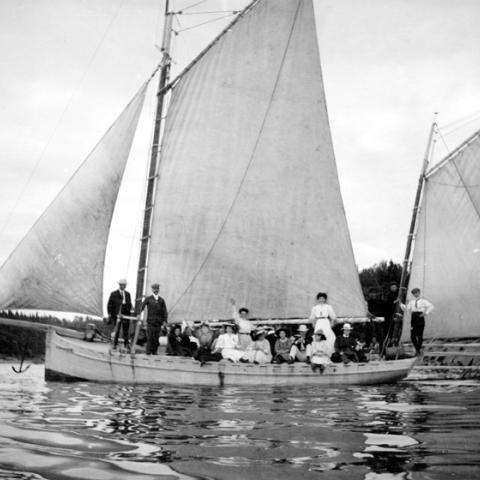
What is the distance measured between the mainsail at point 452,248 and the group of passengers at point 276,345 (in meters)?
7.83

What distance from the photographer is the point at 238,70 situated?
27.7m

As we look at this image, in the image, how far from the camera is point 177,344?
2330 cm

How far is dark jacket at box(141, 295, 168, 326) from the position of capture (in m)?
22.4

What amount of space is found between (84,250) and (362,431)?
14763 mm

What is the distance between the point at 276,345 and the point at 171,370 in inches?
132

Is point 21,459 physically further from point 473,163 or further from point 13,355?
point 13,355

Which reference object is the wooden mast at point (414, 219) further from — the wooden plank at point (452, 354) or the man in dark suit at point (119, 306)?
the man in dark suit at point (119, 306)

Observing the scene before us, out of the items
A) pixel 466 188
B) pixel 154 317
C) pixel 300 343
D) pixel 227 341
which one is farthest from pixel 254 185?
pixel 466 188

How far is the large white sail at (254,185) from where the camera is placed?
25906mm

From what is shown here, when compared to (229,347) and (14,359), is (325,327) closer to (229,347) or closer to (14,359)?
(229,347)

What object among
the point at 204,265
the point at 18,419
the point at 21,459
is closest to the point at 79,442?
the point at 21,459

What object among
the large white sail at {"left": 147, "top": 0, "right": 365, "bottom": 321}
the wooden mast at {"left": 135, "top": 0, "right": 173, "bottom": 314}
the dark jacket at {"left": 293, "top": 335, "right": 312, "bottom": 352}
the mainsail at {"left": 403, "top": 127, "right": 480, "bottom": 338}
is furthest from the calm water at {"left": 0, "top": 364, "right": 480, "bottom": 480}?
the mainsail at {"left": 403, "top": 127, "right": 480, "bottom": 338}

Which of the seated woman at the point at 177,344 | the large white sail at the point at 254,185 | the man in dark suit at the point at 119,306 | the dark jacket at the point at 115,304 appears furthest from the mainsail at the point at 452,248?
the dark jacket at the point at 115,304

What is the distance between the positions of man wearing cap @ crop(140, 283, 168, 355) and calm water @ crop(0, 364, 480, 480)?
6.84 m
